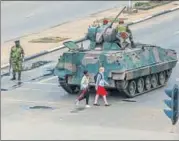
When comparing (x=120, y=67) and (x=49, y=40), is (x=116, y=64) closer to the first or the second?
(x=120, y=67)

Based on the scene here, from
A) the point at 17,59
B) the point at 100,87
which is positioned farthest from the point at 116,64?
the point at 17,59

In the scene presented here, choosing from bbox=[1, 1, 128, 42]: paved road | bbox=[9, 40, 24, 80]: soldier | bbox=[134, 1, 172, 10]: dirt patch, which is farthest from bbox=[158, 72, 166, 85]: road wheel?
bbox=[134, 1, 172, 10]: dirt patch

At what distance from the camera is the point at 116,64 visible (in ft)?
83.2

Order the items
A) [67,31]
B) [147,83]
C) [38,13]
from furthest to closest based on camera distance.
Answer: [38,13] → [67,31] → [147,83]

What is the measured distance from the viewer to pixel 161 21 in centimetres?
4278

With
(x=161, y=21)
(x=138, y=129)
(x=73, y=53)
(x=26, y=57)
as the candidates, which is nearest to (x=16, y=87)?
(x=73, y=53)

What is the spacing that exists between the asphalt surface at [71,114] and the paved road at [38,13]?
1098 cm

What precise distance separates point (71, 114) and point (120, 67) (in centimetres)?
275

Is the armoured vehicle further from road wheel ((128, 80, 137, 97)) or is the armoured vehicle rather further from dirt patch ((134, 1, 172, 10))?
dirt patch ((134, 1, 172, 10))

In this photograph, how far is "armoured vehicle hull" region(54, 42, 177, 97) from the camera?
83.5 ft

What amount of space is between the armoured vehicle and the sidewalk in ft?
22.5

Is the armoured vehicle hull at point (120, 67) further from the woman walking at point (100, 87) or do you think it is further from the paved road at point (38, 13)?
the paved road at point (38, 13)

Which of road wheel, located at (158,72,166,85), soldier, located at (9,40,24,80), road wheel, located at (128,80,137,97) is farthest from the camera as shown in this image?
soldier, located at (9,40,24,80)

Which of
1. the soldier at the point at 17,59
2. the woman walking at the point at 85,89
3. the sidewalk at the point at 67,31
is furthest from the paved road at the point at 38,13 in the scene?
the woman walking at the point at 85,89
